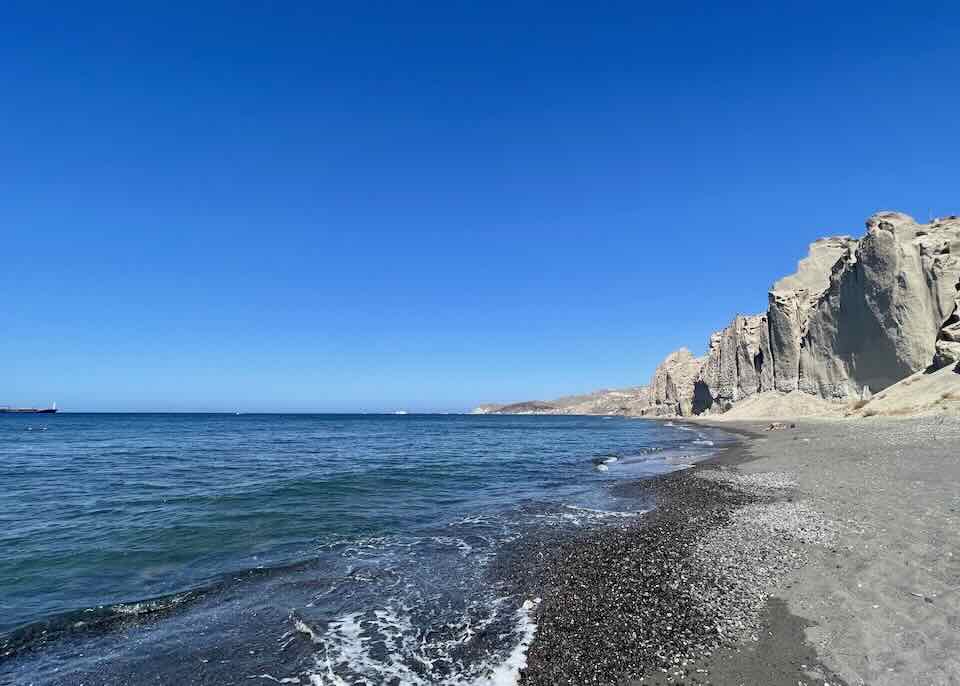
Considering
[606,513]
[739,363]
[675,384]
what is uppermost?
[739,363]

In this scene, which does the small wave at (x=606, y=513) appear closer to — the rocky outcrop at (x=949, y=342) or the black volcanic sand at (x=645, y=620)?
the black volcanic sand at (x=645, y=620)

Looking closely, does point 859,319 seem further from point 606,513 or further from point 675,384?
point 675,384

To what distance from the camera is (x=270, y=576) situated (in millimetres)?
12758

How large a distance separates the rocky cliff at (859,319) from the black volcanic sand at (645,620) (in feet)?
174

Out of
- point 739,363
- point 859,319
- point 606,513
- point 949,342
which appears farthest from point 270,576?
point 739,363

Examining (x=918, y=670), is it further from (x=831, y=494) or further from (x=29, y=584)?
(x=29, y=584)

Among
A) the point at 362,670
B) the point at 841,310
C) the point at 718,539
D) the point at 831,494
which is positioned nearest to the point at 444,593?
the point at 362,670

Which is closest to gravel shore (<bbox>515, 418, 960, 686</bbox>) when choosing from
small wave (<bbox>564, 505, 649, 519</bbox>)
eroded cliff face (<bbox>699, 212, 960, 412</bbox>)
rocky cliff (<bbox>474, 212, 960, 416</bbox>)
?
small wave (<bbox>564, 505, 649, 519</bbox>)

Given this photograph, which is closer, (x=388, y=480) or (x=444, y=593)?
(x=444, y=593)

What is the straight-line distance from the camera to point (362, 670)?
816 centimetres

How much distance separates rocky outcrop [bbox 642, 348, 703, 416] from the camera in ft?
506

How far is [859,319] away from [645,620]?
264 feet

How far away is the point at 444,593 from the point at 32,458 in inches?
1869

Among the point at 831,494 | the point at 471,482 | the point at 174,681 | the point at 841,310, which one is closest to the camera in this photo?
the point at 174,681
